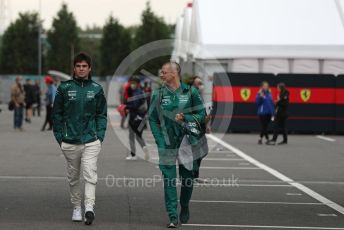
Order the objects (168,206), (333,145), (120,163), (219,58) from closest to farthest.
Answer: (168,206) → (120,163) → (333,145) → (219,58)

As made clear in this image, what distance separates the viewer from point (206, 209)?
37.8ft

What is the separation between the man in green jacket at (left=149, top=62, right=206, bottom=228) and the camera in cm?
986

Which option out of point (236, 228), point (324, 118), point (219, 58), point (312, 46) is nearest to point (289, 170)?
point (236, 228)

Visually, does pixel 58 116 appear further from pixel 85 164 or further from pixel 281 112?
pixel 281 112

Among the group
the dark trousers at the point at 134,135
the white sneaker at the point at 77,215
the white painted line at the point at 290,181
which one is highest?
the dark trousers at the point at 134,135

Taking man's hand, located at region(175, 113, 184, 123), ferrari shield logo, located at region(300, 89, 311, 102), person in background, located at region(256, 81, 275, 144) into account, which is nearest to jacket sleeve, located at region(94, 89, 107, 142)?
man's hand, located at region(175, 113, 184, 123)

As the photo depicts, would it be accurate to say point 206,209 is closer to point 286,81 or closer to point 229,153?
point 229,153

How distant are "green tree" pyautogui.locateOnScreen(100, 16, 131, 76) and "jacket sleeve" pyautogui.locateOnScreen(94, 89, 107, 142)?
80.9m

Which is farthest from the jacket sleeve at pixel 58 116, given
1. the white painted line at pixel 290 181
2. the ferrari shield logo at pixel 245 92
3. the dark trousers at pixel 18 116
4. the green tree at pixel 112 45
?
the green tree at pixel 112 45

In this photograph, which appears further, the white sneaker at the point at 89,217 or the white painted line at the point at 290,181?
the white painted line at the point at 290,181

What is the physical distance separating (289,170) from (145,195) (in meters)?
5.64

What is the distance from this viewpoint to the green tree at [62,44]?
3499 inches

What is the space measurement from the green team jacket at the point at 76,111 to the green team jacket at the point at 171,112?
0.70 m

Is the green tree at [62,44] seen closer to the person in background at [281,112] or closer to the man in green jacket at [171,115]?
the person in background at [281,112]
